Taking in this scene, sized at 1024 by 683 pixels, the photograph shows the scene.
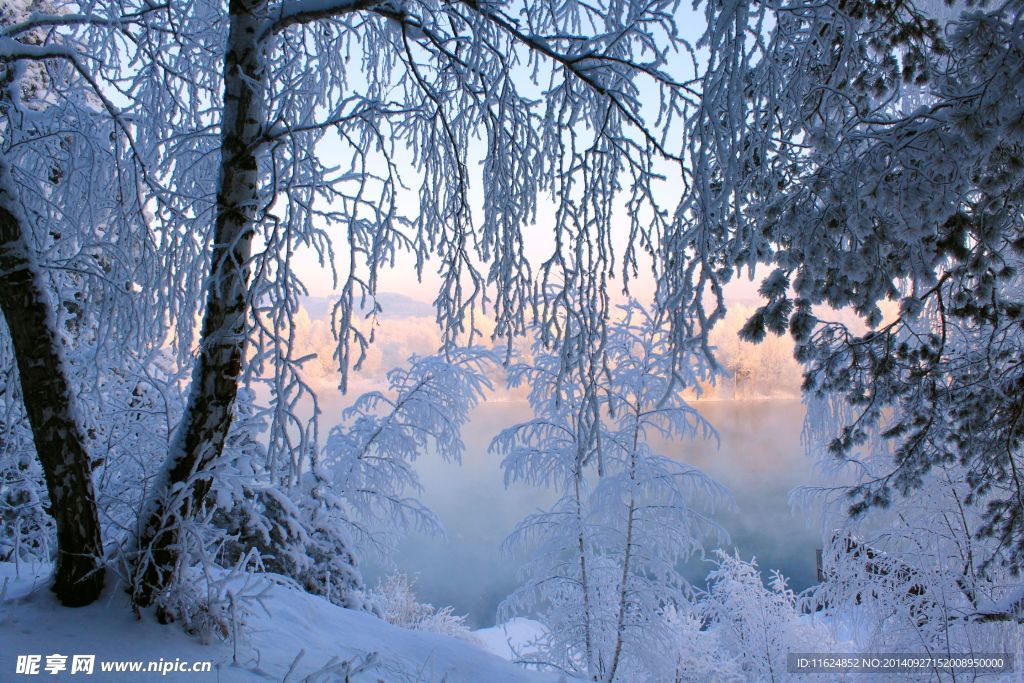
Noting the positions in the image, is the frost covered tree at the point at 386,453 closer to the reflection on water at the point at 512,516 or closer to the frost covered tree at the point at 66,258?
the frost covered tree at the point at 66,258

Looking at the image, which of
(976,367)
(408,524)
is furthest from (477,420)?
(976,367)

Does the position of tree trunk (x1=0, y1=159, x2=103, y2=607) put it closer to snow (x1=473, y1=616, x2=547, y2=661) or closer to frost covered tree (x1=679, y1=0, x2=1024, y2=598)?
frost covered tree (x1=679, y1=0, x2=1024, y2=598)

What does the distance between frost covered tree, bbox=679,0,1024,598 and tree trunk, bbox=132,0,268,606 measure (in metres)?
1.74

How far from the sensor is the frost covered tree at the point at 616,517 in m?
5.73

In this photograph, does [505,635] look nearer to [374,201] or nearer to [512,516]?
[512,516]

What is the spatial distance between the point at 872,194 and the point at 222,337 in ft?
8.60

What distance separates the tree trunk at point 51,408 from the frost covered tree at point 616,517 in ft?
13.2

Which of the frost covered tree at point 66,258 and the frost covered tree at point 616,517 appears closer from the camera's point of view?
the frost covered tree at point 66,258

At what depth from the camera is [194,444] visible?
2.40 metres

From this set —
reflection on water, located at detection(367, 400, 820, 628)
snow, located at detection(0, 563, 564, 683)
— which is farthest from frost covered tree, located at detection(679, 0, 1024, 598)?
reflection on water, located at detection(367, 400, 820, 628)

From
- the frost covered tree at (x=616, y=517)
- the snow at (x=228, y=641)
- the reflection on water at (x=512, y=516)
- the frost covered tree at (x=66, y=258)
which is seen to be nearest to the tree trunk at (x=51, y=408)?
the frost covered tree at (x=66, y=258)

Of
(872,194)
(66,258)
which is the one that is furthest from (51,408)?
(872,194)

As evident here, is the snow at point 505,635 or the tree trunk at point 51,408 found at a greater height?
the tree trunk at point 51,408

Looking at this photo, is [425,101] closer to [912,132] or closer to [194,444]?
[194,444]
